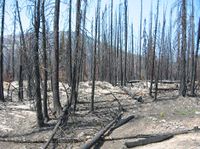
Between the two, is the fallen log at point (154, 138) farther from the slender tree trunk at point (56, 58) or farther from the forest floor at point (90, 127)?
the slender tree trunk at point (56, 58)

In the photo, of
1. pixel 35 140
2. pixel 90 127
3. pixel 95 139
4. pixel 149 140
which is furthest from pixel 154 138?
pixel 35 140

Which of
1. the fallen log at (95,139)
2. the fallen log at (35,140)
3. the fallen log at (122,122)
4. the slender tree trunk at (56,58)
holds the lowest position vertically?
the fallen log at (35,140)

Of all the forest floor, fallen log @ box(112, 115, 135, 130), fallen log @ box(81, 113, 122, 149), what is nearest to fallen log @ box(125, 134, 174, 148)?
the forest floor

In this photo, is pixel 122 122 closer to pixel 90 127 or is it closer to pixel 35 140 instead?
pixel 90 127

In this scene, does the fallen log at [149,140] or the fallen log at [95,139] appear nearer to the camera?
the fallen log at [149,140]

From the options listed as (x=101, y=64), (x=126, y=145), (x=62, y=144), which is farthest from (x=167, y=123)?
(x=101, y=64)

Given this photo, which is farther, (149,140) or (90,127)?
(90,127)

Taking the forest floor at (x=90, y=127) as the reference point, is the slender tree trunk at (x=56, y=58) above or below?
above

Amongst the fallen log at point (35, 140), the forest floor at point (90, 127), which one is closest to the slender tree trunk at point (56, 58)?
the forest floor at point (90, 127)

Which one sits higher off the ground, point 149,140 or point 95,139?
point 149,140

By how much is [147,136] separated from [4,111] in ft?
32.2

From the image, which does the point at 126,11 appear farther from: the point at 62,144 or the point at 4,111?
the point at 62,144

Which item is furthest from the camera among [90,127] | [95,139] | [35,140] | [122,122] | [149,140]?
[90,127]

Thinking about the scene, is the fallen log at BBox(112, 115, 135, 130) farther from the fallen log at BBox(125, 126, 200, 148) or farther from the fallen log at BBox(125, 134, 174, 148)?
the fallen log at BBox(125, 134, 174, 148)
